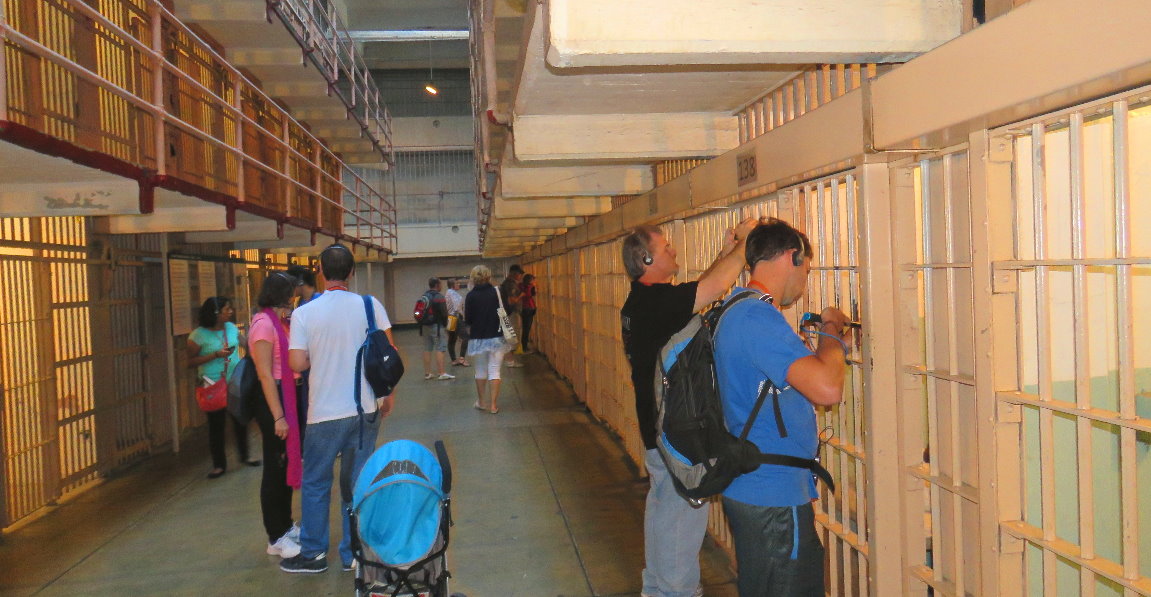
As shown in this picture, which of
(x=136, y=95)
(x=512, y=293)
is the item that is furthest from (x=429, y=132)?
(x=136, y=95)

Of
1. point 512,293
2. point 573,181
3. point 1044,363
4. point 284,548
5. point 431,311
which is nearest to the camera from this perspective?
point 1044,363

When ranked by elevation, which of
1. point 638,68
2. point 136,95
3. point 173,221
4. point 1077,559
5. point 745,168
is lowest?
point 1077,559

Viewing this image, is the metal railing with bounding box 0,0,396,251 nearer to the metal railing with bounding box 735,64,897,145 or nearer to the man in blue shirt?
the man in blue shirt

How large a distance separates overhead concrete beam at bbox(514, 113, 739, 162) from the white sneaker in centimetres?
286

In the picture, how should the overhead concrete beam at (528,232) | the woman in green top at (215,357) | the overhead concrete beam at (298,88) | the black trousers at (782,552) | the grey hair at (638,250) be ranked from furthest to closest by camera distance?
the overhead concrete beam at (528,232) < the overhead concrete beam at (298,88) < the woman in green top at (215,357) < the grey hair at (638,250) < the black trousers at (782,552)

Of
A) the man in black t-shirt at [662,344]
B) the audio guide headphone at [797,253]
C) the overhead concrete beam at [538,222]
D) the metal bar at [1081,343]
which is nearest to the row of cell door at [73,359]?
the overhead concrete beam at [538,222]

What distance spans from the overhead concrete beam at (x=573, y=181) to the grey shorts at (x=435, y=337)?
6.95 m

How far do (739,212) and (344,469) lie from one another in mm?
Result: 2783

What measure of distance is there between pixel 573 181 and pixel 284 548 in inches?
141

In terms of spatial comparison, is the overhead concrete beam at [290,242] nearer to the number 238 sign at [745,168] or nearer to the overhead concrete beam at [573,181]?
the overhead concrete beam at [573,181]

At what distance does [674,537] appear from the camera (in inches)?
149

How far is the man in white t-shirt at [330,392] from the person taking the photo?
477 cm

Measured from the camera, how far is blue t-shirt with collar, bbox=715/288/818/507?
8.87 feet

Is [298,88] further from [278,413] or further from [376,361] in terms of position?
[376,361]
